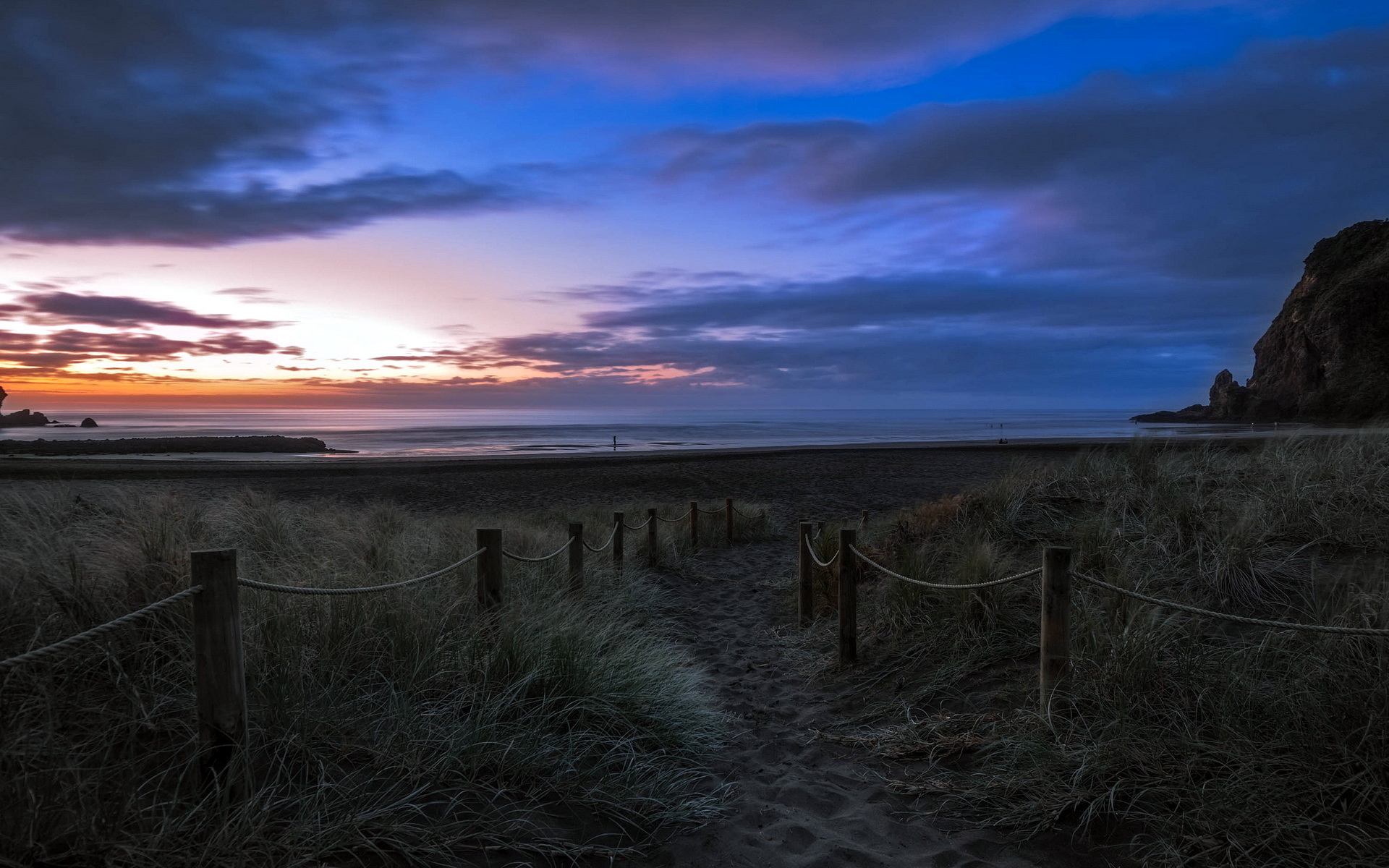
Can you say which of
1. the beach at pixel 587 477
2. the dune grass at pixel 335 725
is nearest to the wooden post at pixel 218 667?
the dune grass at pixel 335 725

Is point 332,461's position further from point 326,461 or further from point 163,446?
point 163,446

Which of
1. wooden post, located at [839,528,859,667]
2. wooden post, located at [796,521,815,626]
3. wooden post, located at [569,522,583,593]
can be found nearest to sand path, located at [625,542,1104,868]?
wooden post, located at [839,528,859,667]

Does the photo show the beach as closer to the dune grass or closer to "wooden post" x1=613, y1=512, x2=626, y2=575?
"wooden post" x1=613, y1=512, x2=626, y2=575

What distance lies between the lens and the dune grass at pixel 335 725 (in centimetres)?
Answer: 245

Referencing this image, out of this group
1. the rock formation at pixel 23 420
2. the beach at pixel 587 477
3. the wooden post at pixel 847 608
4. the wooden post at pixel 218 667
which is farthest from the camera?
the rock formation at pixel 23 420

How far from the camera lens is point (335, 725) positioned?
10.6 ft

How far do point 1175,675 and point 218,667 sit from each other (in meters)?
4.41

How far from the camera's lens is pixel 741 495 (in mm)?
21156

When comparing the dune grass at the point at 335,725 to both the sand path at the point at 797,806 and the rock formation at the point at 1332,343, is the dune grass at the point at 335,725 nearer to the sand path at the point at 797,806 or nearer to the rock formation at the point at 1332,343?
the sand path at the point at 797,806

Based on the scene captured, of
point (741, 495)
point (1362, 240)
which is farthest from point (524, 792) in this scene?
point (1362, 240)

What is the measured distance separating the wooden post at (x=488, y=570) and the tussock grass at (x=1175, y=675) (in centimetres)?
256

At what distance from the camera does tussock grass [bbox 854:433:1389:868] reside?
297 cm

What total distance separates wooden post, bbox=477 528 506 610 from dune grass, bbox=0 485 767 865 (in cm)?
12

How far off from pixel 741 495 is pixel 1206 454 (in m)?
13.3
